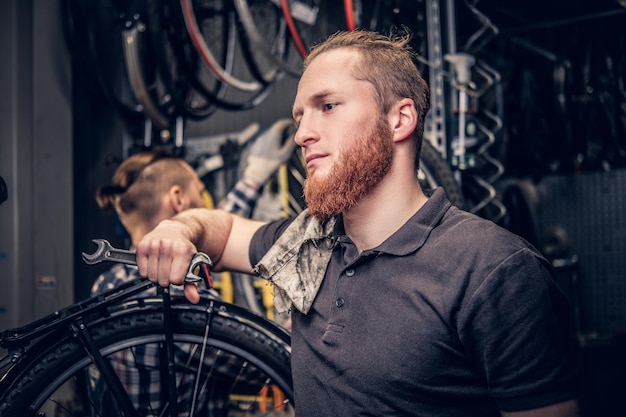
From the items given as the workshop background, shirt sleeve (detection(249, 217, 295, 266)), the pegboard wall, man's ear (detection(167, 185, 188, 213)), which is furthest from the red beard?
the pegboard wall

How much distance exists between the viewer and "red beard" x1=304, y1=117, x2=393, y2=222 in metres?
1.66

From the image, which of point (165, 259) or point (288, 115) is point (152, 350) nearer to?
point (165, 259)

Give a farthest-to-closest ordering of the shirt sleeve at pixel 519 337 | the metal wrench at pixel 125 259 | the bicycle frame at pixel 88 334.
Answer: the bicycle frame at pixel 88 334 < the metal wrench at pixel 125 259 < the shirt sleeve at pixel 519 337

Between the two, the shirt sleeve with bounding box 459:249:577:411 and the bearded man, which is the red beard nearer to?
the bearded man

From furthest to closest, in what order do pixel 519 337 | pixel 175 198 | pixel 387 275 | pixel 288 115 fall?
pixel 288 115 < pixel 175 198 < pixel 387 275 < pixel 519 337

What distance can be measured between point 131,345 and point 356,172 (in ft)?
2.45

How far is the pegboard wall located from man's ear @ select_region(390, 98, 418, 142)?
348cm

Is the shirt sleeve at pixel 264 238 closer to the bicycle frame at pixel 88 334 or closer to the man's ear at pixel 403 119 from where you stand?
the bicycle frame at pixel 88 334

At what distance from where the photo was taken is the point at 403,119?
1.74 metres

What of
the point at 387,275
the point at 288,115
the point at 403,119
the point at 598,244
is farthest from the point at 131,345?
the point at 598,244

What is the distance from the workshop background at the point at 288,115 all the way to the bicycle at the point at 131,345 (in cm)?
150

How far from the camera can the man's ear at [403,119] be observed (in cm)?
172

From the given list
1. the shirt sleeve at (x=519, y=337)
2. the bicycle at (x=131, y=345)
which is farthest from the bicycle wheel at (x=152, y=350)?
the shirt sleeve at (x=519, y=337)

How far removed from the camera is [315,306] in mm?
1667
